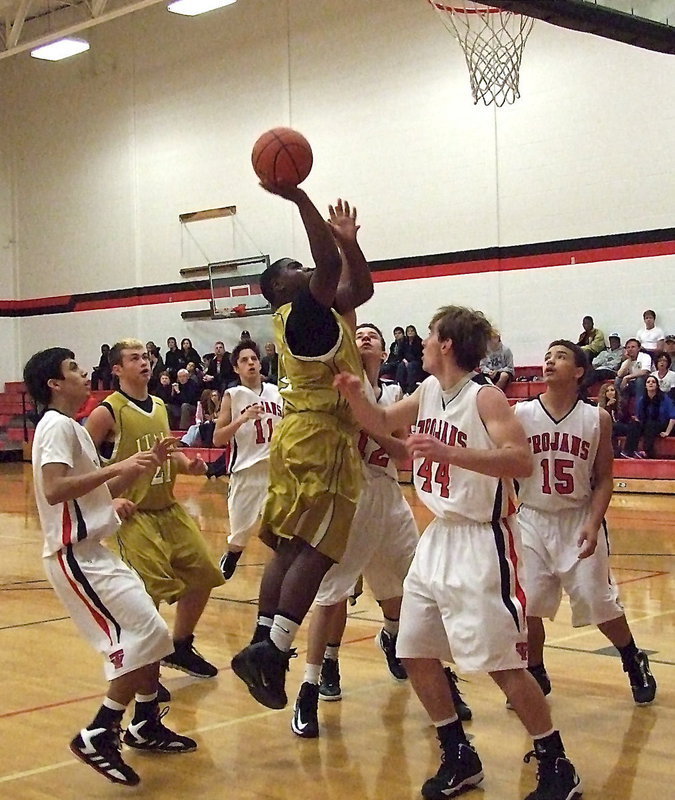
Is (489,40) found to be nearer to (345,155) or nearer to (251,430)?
(345,155)

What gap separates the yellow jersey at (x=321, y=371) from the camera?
426cm

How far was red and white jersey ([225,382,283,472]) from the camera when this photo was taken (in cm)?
816

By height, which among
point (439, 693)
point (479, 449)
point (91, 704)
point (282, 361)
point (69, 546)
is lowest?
point (91, 704)

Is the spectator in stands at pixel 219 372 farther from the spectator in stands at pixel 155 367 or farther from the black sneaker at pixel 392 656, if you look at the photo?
the black sneaker at pixel 392 656

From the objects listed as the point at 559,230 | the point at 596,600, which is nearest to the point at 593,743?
the point at 596,600

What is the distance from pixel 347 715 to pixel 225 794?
1.02 meters

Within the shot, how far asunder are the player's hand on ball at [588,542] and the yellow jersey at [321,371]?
1118 millimetres

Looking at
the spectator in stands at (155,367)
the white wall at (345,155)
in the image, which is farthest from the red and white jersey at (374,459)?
the spectator in stands at (155,367)

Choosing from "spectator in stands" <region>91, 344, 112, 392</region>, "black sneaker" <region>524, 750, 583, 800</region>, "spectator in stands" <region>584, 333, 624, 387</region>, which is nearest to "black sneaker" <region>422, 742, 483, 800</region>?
"black sneaker" <region>524, 750, 583, 800</region>

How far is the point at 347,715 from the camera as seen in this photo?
4789mm

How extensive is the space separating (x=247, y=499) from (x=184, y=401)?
11183mm

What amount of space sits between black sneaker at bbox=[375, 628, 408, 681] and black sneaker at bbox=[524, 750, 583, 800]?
1727 mm

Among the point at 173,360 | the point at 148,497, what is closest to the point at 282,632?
the point at 148,497

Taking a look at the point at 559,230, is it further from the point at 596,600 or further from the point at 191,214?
the point at 596,600
